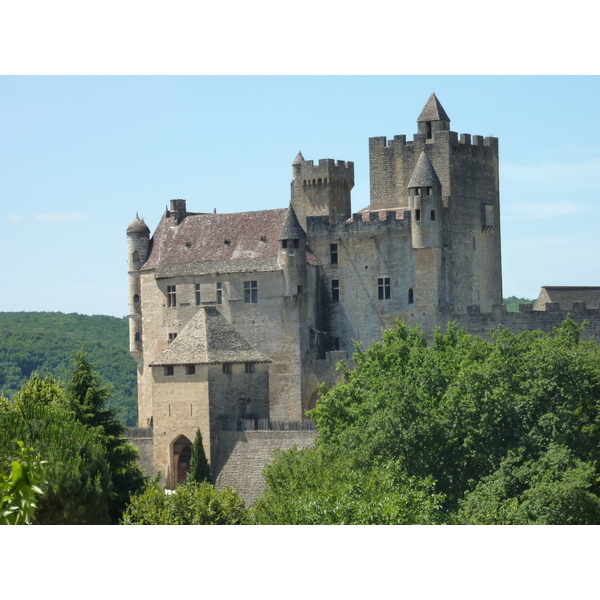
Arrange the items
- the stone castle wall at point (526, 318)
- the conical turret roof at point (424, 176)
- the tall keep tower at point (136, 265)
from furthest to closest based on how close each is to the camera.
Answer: the tall keep tower at point (136, 265)
the conical turret roof at point (424, 176)
the stone castle wall at point (526, 318)

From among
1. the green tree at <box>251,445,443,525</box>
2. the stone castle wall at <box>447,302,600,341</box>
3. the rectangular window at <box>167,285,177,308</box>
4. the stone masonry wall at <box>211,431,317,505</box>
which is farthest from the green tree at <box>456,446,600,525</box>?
the rectangular window at <box>167,285,177,308</box>

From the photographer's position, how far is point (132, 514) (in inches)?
1491

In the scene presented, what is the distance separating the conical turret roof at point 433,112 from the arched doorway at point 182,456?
19.6 metres

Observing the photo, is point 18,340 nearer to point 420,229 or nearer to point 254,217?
point 254,217

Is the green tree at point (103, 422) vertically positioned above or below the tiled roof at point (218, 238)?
below

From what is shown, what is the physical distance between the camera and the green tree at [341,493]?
113 ft

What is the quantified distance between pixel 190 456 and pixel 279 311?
983cm

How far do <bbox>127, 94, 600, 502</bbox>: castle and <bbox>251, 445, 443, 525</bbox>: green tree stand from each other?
10.0 meters

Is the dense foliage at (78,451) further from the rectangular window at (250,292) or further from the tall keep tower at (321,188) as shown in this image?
the tall keep tower at (321,188)

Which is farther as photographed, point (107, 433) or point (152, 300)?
point (152, 300)

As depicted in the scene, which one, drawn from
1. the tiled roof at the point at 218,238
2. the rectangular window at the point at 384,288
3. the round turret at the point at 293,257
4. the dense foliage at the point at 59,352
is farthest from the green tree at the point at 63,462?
the dense foliage at the point at 59,352

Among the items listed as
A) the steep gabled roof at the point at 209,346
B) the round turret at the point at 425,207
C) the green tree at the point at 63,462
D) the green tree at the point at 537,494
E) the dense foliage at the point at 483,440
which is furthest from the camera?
the round turret at the point at 425,207

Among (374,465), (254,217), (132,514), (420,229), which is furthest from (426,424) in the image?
(254,217)
